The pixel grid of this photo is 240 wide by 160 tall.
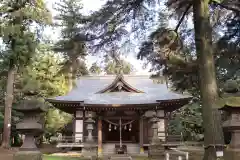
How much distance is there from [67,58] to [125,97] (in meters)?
13.0

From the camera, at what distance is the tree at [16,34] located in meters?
20.1

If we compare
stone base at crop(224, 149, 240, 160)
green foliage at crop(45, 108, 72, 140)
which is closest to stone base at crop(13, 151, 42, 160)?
stone base at crop(224, 149, 240, 160)

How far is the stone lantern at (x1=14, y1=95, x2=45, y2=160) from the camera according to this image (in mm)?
9716

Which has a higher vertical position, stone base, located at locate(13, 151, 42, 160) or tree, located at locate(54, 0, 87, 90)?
tree, located at locate(54, 0, 87, 90)

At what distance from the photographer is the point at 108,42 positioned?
8594mm

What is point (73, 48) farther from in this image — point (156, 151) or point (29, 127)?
point (156, 151)

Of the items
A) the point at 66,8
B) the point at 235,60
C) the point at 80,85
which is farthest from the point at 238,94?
the point at 66,8

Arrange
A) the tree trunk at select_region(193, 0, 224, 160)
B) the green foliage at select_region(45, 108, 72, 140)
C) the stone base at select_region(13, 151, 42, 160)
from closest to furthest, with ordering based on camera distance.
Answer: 1. the tree trunk at select_region(193, 0, 224, 160)
2. the stone base at select_region(13, 151, 42, 160)
3. the green foliage at select_region(45, 108, 72, 140)

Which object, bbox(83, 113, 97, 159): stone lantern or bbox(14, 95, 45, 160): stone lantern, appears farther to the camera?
bbox(83, 113, 97, 159): stone lantern

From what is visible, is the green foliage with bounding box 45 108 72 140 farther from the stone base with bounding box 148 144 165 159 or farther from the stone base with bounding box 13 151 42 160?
the stone base with bounding box 13 151 42 160

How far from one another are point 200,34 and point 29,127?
20.2ft

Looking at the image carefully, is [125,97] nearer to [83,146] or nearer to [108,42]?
[83,146]

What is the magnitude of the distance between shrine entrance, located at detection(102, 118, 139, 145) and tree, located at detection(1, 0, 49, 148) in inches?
266

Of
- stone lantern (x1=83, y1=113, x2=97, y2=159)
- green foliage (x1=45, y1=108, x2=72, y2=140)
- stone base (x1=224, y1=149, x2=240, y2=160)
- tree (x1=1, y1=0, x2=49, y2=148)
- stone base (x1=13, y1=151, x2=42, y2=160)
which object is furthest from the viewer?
green foliage (x1=45, y1=108, x2=72, y2=140)
